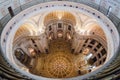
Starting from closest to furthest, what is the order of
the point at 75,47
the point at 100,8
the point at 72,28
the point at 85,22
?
the point at 100,8 < the point at 85,22 < the point at 72,28 < the point at 75,47

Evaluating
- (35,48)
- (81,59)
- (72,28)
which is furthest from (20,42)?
(81,59)

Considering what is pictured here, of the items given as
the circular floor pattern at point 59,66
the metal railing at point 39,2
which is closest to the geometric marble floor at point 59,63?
the circular floor pattern at point 59,66

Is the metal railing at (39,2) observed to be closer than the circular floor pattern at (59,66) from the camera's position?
Yes

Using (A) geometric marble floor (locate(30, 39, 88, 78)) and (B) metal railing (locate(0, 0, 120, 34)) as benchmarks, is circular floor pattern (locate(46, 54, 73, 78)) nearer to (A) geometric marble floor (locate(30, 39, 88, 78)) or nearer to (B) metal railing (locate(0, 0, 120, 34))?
(A) geometric marble floor (locate(30, 39, 88, 78))

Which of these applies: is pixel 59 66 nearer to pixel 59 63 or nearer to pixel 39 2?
pixel 59 63

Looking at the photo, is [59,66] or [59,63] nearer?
[59,66]

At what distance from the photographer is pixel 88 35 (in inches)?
816

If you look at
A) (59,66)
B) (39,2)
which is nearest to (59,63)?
(59,66)

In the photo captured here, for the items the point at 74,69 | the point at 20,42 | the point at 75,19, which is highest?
the point at 75,19

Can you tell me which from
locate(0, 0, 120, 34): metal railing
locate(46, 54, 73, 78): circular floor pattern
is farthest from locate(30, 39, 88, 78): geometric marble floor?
locate(0, 0, 120, 34): metal railing

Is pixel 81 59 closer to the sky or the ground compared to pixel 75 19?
closer to the ground

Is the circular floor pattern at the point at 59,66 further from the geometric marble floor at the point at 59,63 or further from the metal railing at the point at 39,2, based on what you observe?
the metal railing at the point at 39,2

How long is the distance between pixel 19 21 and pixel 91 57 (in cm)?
1033

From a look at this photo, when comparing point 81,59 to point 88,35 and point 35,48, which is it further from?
point 35,48
